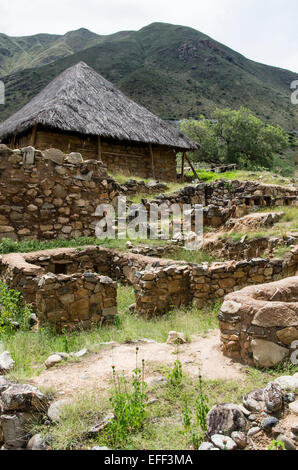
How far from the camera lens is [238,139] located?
24078 millimetres

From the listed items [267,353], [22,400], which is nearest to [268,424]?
[267,353]

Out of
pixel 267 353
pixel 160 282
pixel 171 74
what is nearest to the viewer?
pixel 267 353

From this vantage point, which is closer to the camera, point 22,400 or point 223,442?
point 223,442

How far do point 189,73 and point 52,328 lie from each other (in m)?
62.8

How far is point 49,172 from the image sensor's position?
27.5ft

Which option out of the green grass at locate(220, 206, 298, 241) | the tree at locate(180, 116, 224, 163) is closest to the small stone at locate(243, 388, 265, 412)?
the green grass at locate(220, 206, 298, 241)

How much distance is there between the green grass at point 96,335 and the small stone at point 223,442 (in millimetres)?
1739

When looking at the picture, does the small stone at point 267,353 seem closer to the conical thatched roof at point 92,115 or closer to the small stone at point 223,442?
the small stone at point 223,442

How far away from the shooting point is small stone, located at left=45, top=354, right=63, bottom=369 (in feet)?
11.2

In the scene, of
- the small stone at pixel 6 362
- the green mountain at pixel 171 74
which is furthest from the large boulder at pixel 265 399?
the green mountain at pixel 171 74

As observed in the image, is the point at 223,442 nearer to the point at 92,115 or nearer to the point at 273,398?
the point at 273,398

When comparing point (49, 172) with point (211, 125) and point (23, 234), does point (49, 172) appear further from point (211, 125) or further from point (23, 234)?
point (211, 125)

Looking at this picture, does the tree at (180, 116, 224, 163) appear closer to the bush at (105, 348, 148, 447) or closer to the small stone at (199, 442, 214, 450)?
the bush at (105, 348, 148, 447)

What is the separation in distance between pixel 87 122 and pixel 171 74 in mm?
51045
